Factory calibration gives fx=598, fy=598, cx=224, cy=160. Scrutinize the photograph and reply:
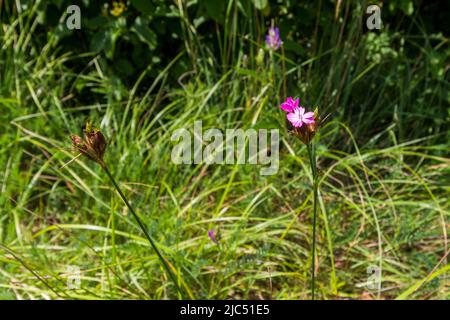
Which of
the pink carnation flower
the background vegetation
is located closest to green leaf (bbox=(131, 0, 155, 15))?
the background vegetation

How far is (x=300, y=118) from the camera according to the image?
872 millimetres

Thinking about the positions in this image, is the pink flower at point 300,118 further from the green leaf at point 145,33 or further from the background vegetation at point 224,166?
the green leaf at point 145,33

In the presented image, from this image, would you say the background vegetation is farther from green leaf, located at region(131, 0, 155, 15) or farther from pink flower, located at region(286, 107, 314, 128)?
pink flower, located at region(286, 107, 314, 128)

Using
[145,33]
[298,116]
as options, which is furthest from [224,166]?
[298,116]

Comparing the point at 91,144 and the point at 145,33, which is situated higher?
the point at 145,33

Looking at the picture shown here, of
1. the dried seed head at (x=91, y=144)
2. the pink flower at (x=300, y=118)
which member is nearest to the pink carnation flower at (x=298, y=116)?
the pink flower at (x=300, y=118)

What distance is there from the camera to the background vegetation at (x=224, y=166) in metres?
1.55

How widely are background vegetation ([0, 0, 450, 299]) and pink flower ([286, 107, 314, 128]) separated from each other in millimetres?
526

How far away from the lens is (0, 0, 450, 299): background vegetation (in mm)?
1552

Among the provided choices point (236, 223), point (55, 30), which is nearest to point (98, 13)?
point (55, 30)

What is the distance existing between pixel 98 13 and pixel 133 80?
0.29 metres

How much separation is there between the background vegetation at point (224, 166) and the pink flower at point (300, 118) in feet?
1.73

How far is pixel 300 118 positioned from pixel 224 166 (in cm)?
96

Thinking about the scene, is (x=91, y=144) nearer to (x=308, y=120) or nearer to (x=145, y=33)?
(x=308, y=120)
